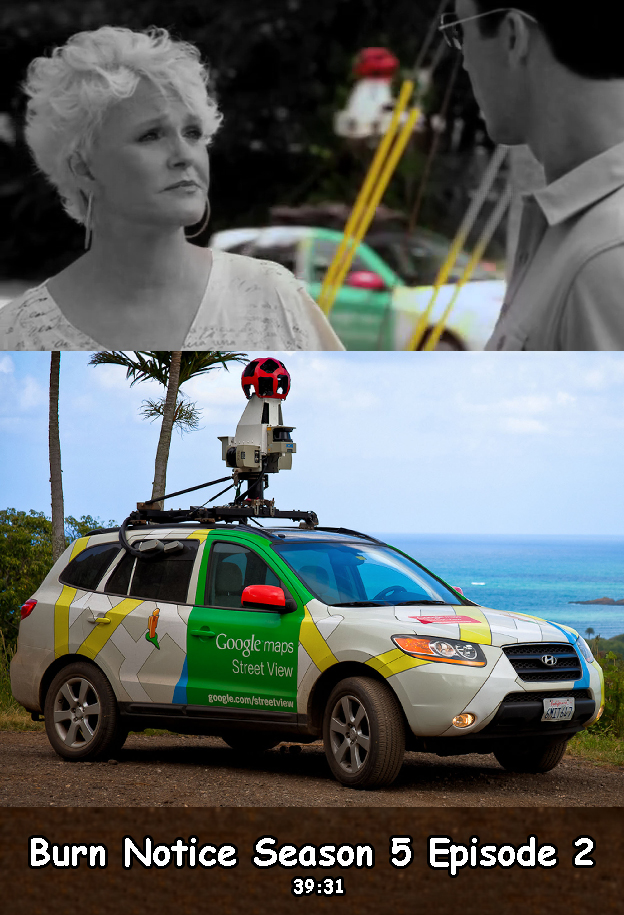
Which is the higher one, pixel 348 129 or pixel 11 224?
pixel 348 129

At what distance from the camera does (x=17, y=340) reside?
9.27 m

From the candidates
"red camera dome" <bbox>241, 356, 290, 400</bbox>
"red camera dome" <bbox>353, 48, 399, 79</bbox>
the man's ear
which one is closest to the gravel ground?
"red camera dome" <bbox>241, 356, 290, 400</bbox>

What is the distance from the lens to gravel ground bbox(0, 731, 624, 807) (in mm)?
7532

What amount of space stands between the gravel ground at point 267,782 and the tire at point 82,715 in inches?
5.3

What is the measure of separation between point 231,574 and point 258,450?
1.37 metres

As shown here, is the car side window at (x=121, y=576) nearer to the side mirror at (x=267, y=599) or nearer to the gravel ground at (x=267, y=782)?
the gravel ground at (x=267, y=782)

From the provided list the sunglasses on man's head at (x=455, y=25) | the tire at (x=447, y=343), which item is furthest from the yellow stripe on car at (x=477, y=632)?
the sunglasses on man's head at (x=455, y=25)

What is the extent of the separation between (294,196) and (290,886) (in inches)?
210

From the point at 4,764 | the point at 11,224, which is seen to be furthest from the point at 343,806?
the point at 11,224

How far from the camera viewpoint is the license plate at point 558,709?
7934mm

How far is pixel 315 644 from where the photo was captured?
8.27 meters

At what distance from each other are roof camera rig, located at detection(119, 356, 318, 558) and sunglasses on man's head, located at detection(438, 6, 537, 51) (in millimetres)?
2965

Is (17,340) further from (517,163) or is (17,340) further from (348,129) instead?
(517,163)

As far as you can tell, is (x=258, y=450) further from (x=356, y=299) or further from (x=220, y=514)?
(x=356, y=299)
